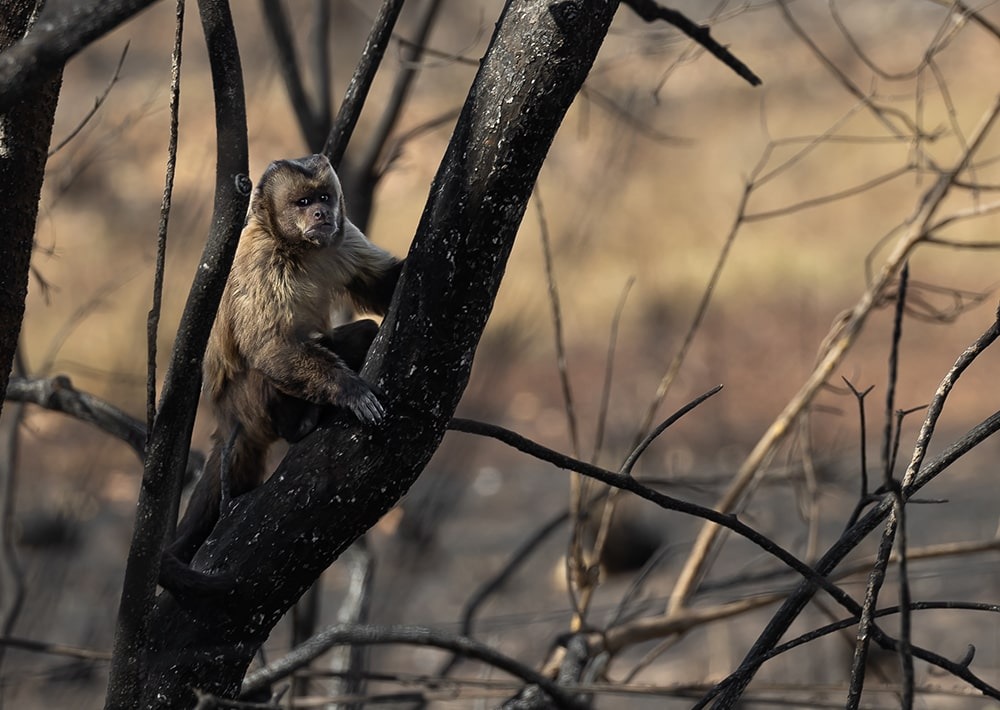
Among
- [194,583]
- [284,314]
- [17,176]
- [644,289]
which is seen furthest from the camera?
[644,289]

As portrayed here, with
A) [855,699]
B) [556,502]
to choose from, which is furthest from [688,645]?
[855,699]

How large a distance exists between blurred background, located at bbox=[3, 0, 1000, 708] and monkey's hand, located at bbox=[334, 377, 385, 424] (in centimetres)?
446

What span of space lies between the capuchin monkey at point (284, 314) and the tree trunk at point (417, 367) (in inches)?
33.8

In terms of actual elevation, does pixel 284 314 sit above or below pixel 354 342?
above

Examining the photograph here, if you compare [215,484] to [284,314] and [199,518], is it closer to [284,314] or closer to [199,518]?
[199,518]

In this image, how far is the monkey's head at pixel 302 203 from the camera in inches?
124

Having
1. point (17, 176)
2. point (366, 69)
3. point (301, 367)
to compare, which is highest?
point (366, 69)

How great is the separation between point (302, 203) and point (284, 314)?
1.05 ft

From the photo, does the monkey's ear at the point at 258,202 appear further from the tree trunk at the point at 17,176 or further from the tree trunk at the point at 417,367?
the tree trunk at the point at 417,367

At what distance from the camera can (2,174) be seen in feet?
6.70

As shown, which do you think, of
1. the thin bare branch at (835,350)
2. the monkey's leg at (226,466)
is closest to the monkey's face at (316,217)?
the monkey's leg at (226,466)

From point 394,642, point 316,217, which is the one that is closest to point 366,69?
point 316,217

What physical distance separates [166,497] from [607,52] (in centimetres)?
1237

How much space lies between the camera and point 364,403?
199 cm
